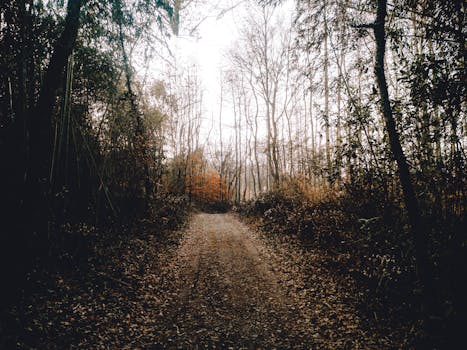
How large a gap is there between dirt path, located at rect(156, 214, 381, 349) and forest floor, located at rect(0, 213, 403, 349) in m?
0.02

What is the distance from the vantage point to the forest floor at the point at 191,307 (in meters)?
3.32

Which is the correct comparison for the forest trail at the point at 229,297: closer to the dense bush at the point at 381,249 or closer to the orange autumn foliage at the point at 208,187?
the dense bush at the point at 381,249

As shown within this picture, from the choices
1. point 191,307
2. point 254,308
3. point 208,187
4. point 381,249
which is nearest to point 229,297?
point 254,308

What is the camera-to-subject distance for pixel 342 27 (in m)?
4.35

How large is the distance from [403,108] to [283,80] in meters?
11.7

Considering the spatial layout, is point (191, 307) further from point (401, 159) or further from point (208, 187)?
point (208, 187)

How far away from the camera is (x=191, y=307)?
442cm

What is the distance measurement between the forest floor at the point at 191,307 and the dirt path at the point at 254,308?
0.02 meters

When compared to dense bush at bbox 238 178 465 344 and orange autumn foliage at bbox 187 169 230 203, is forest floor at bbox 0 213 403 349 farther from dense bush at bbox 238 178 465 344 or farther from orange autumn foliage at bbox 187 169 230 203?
orange autumn foliage at bbox 187 169 230 203

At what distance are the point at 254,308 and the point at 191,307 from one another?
44.6 inches

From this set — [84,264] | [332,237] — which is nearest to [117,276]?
[84,264]

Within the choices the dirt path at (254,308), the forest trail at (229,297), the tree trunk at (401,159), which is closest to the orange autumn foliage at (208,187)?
the forest trail at (229,297)

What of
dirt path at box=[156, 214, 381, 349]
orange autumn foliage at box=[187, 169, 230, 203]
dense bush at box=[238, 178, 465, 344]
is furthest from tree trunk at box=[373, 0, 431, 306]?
orange autumn foliage at box=[187, 169, 230, 203]

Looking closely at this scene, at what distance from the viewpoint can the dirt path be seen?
11.8 feet
